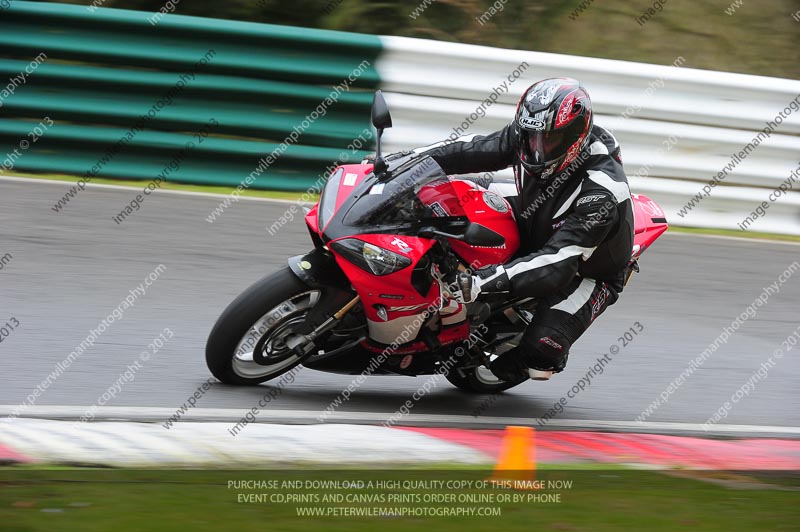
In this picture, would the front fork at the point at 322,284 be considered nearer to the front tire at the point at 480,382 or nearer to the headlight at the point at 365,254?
Result: the headlight at the point at 365,254

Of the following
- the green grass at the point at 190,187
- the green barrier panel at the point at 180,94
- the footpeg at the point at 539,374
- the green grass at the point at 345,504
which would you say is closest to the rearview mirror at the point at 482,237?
the footpeg at the point at 539,374

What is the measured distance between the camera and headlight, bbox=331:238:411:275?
5102 millimetres

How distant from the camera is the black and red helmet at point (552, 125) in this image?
5.11m

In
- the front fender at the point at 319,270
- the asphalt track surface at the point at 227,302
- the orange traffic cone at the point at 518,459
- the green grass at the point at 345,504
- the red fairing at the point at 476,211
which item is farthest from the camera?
the asphalt track surface at the point at 227,302

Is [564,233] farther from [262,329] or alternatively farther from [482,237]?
[262,329]

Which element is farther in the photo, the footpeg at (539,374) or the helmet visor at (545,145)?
the footpeg at (539,374)

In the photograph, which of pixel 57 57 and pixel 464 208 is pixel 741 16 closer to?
pixel 57 57

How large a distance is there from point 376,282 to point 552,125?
1107 mm

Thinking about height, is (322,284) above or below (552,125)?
below

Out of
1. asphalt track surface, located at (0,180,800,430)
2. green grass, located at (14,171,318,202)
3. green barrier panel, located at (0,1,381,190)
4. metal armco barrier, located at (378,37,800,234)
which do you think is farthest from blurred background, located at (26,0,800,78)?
asphalt track surface, located at (0,180,800,430)

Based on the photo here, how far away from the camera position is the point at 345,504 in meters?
4.08

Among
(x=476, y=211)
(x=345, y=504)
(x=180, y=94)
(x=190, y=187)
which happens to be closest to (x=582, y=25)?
(x=180, y=94)

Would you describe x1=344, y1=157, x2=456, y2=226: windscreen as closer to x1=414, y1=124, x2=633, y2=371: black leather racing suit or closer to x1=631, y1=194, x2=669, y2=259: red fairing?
x1=414, y1=124, x2=633, y2=371: black leather racing suit

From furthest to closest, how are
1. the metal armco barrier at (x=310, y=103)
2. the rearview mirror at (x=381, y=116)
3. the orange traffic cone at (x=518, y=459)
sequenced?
A: the metal armco barrier at (x=310, y=103) < the rearview mirror at (x=381, y=116) < the orange traffic cone at (x=518, y=459)
